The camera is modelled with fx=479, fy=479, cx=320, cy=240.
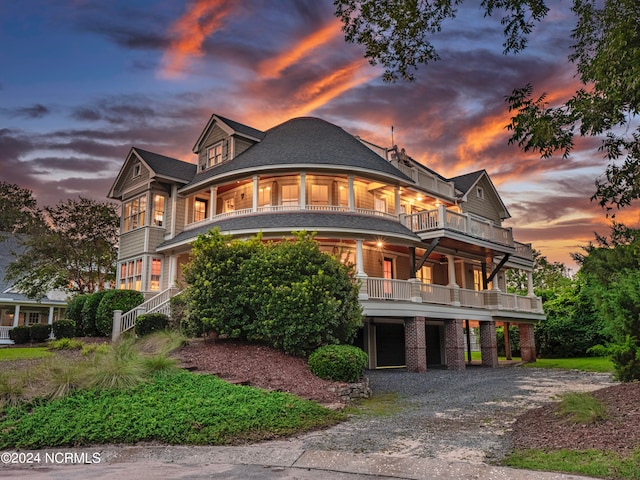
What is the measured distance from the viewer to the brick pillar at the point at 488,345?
76.0 ft

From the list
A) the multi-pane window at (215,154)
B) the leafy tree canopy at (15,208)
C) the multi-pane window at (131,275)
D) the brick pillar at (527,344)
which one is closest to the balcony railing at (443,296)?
the brick pillar at (527,344)

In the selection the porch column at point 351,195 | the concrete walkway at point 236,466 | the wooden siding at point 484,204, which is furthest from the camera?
the wooden siding at point 484,204

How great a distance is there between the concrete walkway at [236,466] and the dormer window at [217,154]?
18.7 meters

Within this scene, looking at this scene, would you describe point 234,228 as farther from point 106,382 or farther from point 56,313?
point 56,313

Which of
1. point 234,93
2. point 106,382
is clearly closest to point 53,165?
point 234,93

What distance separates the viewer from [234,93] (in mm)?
18688

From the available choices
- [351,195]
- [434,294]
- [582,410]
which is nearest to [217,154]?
[351,195]

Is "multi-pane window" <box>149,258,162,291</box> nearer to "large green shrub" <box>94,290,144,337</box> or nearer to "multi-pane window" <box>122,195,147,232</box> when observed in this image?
"multi-pane window" <box>122,195,147,232</box>

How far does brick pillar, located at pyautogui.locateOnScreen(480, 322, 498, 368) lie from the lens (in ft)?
76.0

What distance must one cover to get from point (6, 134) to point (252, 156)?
17723 mm

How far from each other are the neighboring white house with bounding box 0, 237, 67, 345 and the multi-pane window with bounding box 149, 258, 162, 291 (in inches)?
478

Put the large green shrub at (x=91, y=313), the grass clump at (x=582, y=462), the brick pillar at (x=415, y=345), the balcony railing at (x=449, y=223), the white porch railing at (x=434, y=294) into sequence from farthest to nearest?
the balcony railing at (x=449, y=223)
the white porch railing at (x=434, y=294)
the large green shrub at (x=91, y=313)
the brick pillar at (x=415, y=345)
the grass clump at (x=582, y=462)

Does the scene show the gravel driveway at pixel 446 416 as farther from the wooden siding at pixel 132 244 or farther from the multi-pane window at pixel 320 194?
the wooden siding at pixel 132 244

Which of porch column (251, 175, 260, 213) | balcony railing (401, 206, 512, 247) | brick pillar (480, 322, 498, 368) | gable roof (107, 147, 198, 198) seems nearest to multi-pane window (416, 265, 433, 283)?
brick pillar (480, 322, 498, 368)
